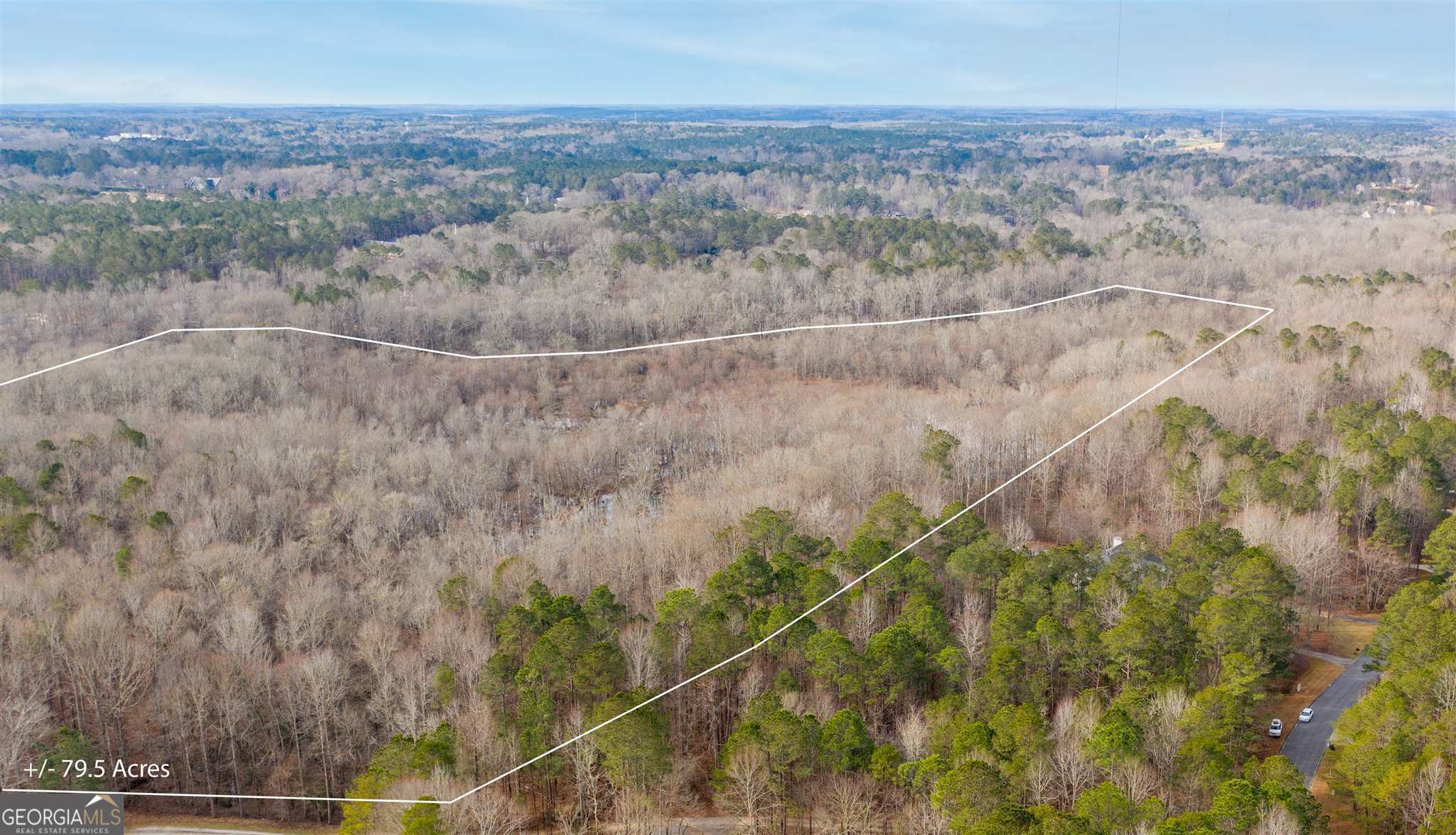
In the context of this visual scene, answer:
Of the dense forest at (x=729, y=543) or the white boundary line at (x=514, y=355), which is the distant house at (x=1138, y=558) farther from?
the white boundary line at (x=514, y=355)

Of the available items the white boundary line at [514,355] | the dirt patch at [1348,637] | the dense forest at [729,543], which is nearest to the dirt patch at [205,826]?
the dense forest at [729,543]

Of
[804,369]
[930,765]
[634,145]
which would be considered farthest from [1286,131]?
[930,765]

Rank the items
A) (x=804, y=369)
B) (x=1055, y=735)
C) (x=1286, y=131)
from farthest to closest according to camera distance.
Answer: (x=1286, y=131) → (x=804, y=369) → (x=1055, y=735)

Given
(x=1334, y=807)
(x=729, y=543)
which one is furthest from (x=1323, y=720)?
(x=729, y=543)

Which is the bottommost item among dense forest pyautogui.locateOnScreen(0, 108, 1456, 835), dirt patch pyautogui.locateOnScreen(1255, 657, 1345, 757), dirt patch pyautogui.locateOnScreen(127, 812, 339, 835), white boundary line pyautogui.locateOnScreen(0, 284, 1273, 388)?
dirt patch pyautogui.locateOnScreen(1255, 657, 1345, 757)

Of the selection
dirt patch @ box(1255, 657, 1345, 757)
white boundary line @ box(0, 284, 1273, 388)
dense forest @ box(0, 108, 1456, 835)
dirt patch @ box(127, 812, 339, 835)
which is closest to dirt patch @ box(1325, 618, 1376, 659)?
dense forest @ box(0, 108, 1456, 835)

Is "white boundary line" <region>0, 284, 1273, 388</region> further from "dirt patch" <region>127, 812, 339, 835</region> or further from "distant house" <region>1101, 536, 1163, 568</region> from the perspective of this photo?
"dirt patch" <region>127, 812, 339, 835</region>

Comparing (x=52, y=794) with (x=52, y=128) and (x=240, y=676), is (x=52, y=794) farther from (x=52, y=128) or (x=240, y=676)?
(x=52, y=128)
